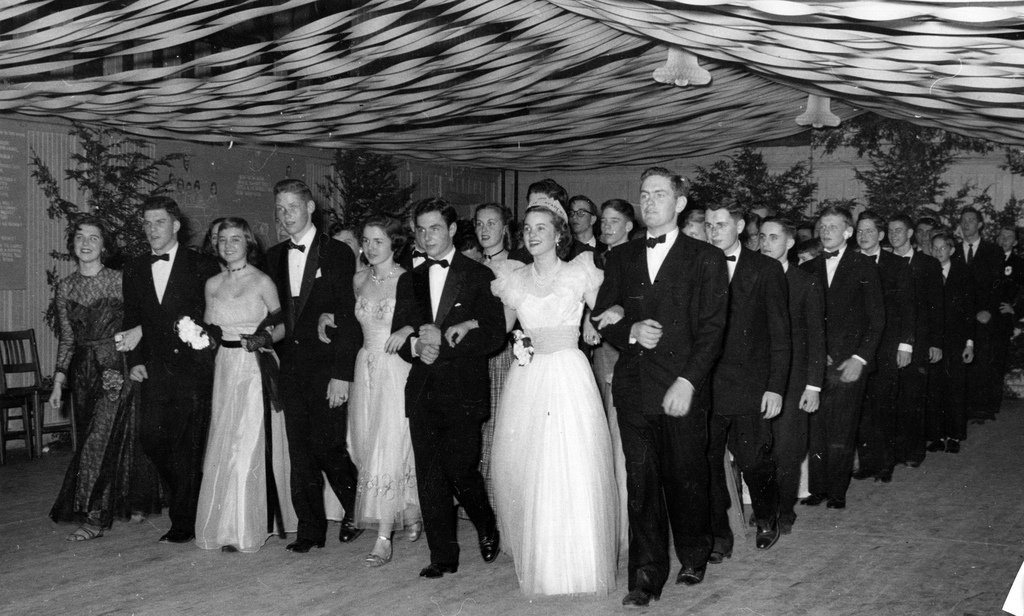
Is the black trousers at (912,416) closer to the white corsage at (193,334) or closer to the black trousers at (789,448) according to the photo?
the black trousers at (789,448)

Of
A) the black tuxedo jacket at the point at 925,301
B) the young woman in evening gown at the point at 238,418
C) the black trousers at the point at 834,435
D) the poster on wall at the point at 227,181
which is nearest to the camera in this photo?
the young woman in evening gown at the point at 238,418

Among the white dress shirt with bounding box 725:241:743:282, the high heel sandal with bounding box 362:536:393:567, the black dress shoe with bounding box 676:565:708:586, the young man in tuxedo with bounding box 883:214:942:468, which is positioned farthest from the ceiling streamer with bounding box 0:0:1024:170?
the high heel sandal with bounding box 362:536:393:567

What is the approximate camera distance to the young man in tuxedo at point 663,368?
14.0 ft

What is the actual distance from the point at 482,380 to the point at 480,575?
86cm

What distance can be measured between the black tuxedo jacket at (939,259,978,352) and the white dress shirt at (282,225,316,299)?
19.6ft

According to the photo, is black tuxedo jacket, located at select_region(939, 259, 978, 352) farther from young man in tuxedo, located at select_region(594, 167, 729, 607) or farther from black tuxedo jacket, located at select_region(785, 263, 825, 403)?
young man in tuxedo, located at select_region(594, 167, 729, 607)

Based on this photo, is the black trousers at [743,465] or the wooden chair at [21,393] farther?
the wooden chair at [21,393]

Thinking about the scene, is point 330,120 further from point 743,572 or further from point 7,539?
point 743,572

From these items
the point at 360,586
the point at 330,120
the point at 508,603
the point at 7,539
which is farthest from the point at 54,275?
the point at 508,603

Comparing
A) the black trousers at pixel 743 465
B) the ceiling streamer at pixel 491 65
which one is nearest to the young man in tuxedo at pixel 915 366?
the ceiling streamer at pixel 491 65

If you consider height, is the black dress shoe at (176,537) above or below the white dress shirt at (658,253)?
below

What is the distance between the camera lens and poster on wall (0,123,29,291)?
8.52 metres

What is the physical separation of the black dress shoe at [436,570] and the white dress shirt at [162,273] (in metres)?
1.95

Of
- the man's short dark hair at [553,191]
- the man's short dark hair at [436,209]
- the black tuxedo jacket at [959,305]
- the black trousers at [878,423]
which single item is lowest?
the black trousers at [878,423]
